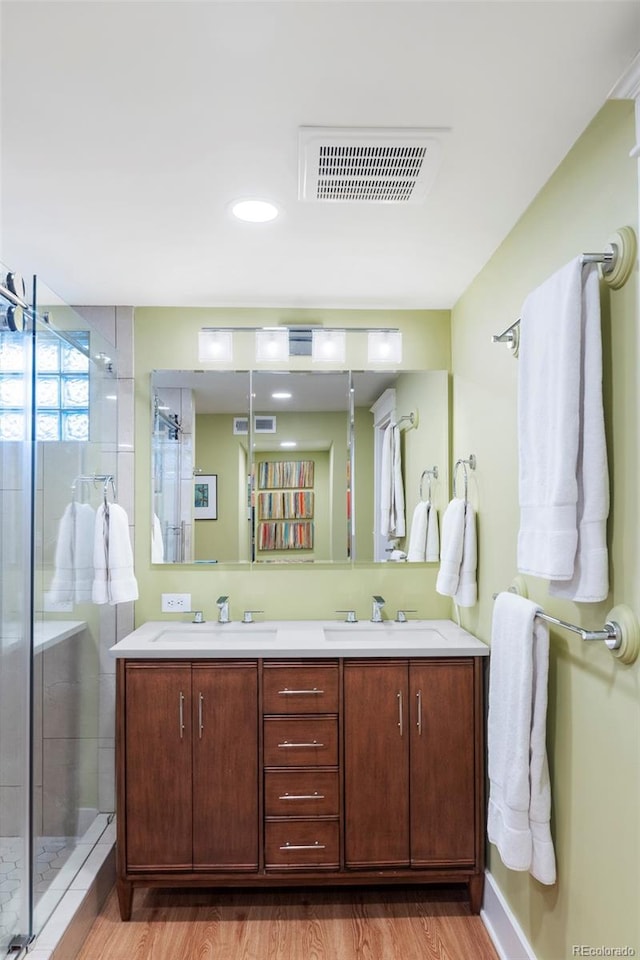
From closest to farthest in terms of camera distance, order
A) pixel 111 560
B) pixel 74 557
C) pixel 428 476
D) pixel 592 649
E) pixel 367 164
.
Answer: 1. pixel 592 649
2. pixel 367 164
3. pixel 74 557
4. pixel 111 560
5. pixel 428 476

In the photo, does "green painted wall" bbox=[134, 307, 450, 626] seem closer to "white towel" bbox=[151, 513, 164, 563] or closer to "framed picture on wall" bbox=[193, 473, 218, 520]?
"white towel" bbox=[151, 513, 164, 563]

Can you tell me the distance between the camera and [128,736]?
226 centimetres

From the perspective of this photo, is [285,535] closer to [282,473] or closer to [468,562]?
[282,473]

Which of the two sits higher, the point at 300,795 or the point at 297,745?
the point at 297,745

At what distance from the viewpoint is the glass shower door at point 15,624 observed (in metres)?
1.76

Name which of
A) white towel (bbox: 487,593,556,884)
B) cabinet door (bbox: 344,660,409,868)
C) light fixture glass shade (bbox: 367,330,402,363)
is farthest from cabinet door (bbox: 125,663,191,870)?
light fixture glass shade (bbox: 367,330,402,363)

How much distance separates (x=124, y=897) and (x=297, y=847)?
2.13 ft

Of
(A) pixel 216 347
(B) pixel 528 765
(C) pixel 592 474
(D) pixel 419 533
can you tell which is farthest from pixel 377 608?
(C) pixel 592 474

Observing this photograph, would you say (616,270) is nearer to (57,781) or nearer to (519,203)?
(519,203)

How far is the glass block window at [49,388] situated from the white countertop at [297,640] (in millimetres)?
845

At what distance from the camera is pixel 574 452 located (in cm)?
140

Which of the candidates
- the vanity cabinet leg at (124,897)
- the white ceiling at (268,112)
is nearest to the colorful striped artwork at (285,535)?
the white ceiling at (268,112)

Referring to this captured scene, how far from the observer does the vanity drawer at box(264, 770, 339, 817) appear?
226 centimetres

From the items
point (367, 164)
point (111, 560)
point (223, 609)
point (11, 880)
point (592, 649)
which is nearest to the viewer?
point (592, 649)
